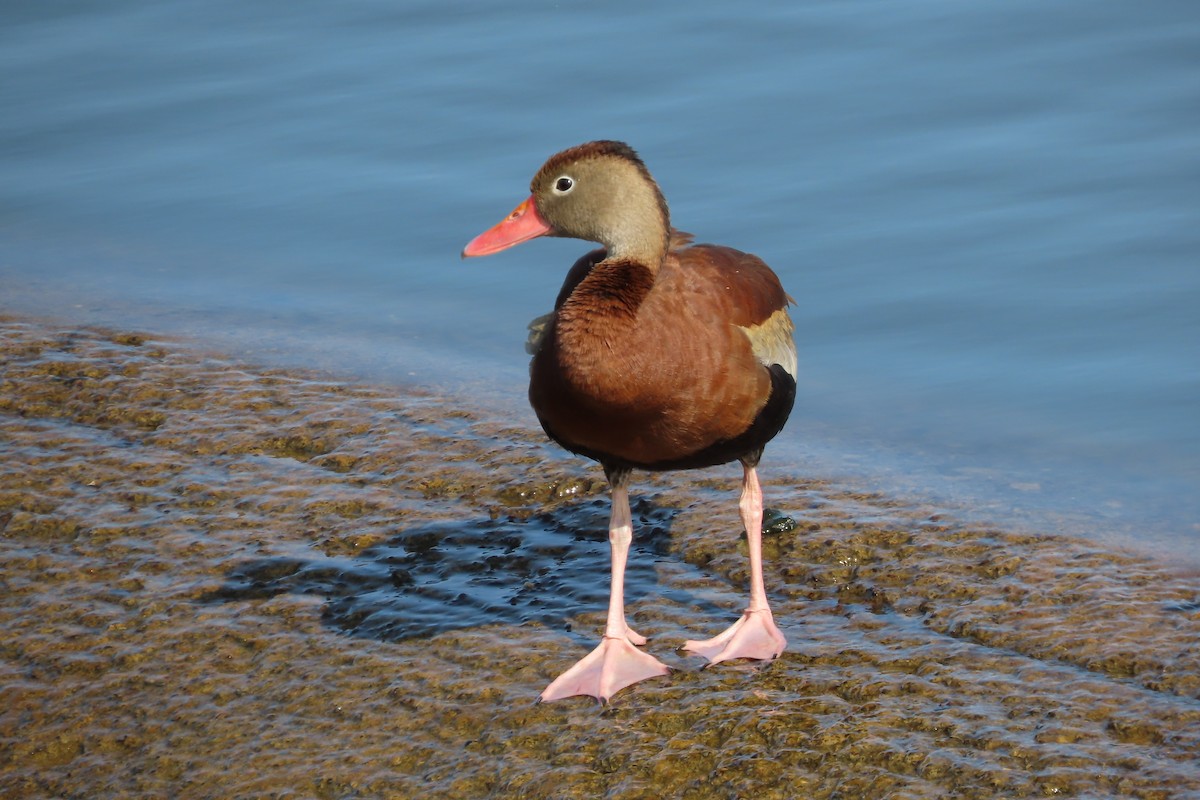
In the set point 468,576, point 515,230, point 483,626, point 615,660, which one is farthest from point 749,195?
point 615,660

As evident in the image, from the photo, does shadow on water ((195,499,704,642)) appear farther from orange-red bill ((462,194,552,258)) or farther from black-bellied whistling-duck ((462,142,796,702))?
orange-red bill ((462,194,552,258))

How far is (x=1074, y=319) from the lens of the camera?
781 centimetres

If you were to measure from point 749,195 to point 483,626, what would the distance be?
455 cm

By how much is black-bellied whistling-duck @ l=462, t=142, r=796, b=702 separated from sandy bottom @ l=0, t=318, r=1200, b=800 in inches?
5.8

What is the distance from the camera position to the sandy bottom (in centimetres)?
416

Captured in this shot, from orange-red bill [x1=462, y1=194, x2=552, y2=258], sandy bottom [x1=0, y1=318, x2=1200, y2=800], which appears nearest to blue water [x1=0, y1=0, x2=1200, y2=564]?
sandy bottom [x1=0, y1=318, x2=1200, y2=800]

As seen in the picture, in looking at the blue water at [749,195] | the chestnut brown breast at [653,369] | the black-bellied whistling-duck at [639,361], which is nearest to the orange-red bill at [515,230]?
the black-bellied whistling-duck at [639,361]

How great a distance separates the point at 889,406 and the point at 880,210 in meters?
1.67

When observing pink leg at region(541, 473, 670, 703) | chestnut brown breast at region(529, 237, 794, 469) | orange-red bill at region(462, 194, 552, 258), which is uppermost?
orange-red bill at region(462, 194, 552, 258)

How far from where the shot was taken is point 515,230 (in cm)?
516

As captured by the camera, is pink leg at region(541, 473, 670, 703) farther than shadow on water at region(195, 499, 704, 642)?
No

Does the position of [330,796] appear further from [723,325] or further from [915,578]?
[915,578]

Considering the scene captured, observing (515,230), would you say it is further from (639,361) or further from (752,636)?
(752,636)

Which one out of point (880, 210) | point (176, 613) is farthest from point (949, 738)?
point (880, 210)
